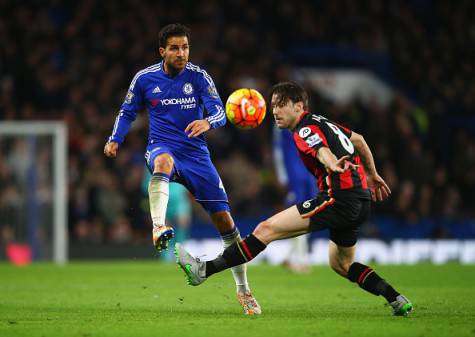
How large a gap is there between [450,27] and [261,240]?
1591 centimetres

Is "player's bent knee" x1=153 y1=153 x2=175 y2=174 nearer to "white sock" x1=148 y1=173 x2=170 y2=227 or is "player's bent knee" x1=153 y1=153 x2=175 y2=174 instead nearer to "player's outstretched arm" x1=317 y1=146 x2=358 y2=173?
"white sock" x1=148 y1=173 x2=170 y2=227

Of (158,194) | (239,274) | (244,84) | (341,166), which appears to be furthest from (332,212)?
(244,84)

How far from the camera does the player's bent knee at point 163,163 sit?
786cm

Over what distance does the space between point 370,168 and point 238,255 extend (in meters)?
1.29

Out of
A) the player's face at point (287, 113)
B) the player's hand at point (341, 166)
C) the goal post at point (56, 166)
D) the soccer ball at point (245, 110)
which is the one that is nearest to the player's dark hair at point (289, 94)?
the player's face at point (287, 113)

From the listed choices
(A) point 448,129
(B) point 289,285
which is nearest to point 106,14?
(A) point 448,129

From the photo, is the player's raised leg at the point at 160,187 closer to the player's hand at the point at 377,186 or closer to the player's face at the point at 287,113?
the player's face at the point at 287,113

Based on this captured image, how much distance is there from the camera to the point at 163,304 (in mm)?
8531

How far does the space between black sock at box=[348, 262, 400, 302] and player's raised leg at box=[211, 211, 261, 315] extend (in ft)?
2.78

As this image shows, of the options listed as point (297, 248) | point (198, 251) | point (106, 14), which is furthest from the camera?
point (106, 14)

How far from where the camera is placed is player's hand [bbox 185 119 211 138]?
25.5ft

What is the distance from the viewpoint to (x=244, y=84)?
740 inches

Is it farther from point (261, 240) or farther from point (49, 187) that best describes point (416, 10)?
point (261, 240)

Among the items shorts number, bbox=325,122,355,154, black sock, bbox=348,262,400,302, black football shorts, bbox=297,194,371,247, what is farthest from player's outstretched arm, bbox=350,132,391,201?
black sock, bbox=348,262,400,302
